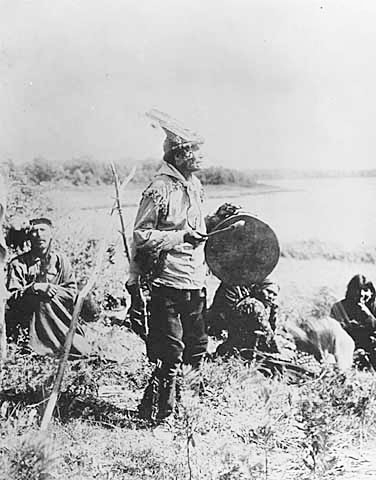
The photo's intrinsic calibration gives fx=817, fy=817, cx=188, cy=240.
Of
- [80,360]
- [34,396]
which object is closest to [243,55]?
[80,360]

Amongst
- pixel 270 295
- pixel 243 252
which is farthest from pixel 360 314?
pixel 243 252

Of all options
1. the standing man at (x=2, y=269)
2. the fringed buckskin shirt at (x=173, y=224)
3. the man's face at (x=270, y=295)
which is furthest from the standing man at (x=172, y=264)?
the standing man at (x=2, y=269)

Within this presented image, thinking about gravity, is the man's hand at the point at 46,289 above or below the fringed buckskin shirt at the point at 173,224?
below

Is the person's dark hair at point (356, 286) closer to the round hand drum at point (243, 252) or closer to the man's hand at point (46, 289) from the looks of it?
the round hand drum at point (243, 252)

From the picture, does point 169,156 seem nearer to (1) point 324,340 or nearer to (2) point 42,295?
(2) point 42,295

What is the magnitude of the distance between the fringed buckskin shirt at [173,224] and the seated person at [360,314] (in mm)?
375

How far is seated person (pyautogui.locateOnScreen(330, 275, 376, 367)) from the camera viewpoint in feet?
6.83

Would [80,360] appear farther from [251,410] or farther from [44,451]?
[251,410]

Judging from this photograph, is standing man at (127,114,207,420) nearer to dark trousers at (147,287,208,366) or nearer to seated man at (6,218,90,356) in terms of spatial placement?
dark trousers at (147,287,208,366)

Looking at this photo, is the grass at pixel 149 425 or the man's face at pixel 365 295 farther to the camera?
the man's face at pixel 365 295

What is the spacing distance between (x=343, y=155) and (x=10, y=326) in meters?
0.94

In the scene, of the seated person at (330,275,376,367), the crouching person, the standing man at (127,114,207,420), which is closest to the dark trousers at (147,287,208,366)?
the standing man at (127,114,207,420)

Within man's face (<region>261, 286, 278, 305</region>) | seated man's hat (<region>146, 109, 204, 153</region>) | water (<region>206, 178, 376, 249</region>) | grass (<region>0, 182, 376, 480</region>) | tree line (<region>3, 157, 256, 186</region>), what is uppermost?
seated man's hat (<region>146, 109, 204, 153</region>)

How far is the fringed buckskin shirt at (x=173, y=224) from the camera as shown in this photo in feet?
6.54
